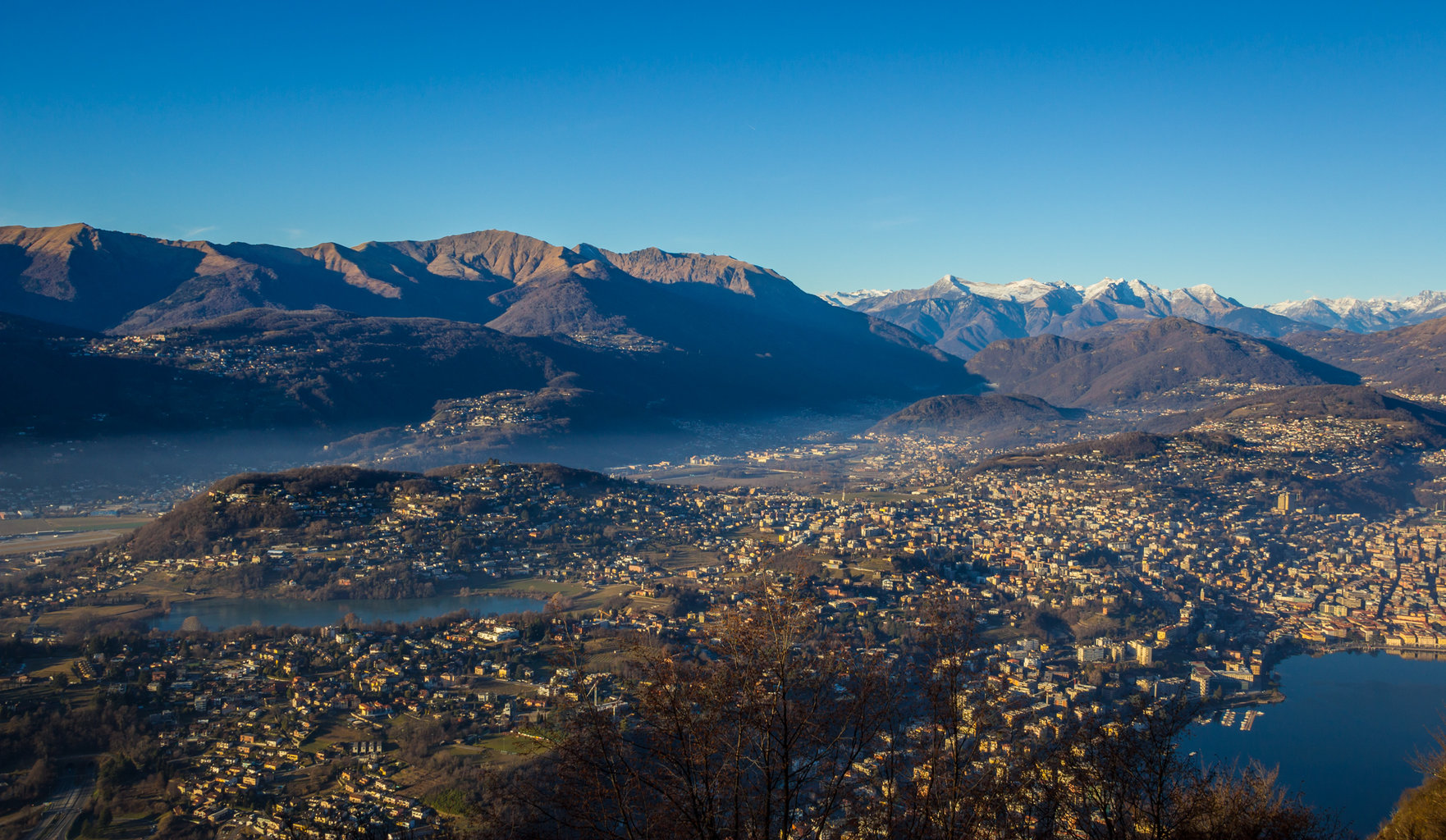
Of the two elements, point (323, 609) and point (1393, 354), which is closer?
point (323, 609)

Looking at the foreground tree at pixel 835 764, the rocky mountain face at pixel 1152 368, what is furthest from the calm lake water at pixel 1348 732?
the rocky mountain face at pixel 1152 368

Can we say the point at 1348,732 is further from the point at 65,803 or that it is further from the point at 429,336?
the point at 429,336

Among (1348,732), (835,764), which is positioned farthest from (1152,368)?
(835,764)

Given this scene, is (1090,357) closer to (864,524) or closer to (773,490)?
(773,490)

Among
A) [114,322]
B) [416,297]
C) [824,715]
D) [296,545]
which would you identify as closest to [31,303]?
[114,322]

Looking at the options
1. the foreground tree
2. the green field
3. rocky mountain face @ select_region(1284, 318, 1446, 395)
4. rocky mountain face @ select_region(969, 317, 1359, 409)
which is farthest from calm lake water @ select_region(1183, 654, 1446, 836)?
rocky mountain face @ select_region(969, 317, 1359, 409)

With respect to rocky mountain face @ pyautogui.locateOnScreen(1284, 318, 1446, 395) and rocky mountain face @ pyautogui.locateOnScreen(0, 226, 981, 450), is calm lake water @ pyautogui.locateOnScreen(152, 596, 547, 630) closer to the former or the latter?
rocky mountain face @ pyautogui.locateOnScreen(0, 226, 981, 450)
